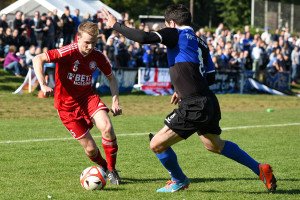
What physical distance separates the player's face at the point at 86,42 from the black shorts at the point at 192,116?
1324mm

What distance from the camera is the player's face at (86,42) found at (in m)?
8.28

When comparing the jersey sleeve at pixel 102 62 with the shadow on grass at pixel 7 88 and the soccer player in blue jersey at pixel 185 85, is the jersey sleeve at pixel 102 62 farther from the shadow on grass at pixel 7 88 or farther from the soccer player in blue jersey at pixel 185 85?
the shadow on grass at pixel 7 88

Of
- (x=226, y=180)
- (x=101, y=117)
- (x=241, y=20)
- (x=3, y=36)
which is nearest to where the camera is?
(x=101, y=117)

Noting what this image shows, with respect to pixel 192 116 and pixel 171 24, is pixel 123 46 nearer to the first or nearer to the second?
pixel 171 24

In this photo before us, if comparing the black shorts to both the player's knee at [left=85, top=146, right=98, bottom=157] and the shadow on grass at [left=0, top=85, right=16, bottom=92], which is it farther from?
the shadow on grass at [left=0, top=85, right=16, bottom=92]

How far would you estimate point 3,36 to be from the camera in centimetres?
2344

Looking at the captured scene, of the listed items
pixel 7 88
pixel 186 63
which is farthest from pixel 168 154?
pixel 7 88

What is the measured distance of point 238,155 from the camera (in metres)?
8.09

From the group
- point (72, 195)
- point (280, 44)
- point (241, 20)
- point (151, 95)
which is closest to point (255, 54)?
point (280, 44)

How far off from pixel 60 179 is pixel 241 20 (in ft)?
196

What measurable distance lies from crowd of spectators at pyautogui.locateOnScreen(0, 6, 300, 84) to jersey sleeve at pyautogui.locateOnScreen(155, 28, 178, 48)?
1517 cm

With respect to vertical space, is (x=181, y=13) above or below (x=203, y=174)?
above

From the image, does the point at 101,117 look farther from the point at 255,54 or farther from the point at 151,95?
the point at 255,54

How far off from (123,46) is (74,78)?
17.3 m
